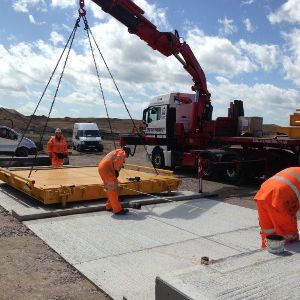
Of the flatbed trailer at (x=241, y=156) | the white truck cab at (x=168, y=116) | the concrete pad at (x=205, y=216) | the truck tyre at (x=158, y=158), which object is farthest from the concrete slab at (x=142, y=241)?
the truck tyre at (x=158, y=158)

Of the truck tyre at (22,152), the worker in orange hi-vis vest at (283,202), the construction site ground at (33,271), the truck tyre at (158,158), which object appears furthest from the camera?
the truck tyre at (22,152)

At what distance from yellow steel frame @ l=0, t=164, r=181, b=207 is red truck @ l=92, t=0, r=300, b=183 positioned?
3.76 metres

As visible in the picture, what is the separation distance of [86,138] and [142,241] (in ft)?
77.8

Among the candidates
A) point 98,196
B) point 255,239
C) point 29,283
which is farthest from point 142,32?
point 29,283

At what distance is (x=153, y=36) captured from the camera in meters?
13.6

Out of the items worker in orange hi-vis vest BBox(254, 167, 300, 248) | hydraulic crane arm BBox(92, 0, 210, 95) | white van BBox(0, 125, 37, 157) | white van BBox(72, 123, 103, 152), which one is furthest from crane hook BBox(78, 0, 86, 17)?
white van BBox(72, 123, 103, 152)

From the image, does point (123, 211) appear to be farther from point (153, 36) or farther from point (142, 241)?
point (153, 36)

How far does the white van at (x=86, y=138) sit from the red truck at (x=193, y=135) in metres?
12.3

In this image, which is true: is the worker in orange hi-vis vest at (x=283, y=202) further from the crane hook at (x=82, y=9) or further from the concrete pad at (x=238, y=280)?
the crane hook at (x=82, y=9)

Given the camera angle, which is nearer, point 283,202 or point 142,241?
point 283,202

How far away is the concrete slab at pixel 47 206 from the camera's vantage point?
26.0 ft

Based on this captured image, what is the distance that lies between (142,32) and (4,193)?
6723mm

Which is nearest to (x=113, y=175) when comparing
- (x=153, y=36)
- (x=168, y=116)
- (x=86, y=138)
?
(x=153, y=36)

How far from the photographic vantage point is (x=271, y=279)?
3.21 m
